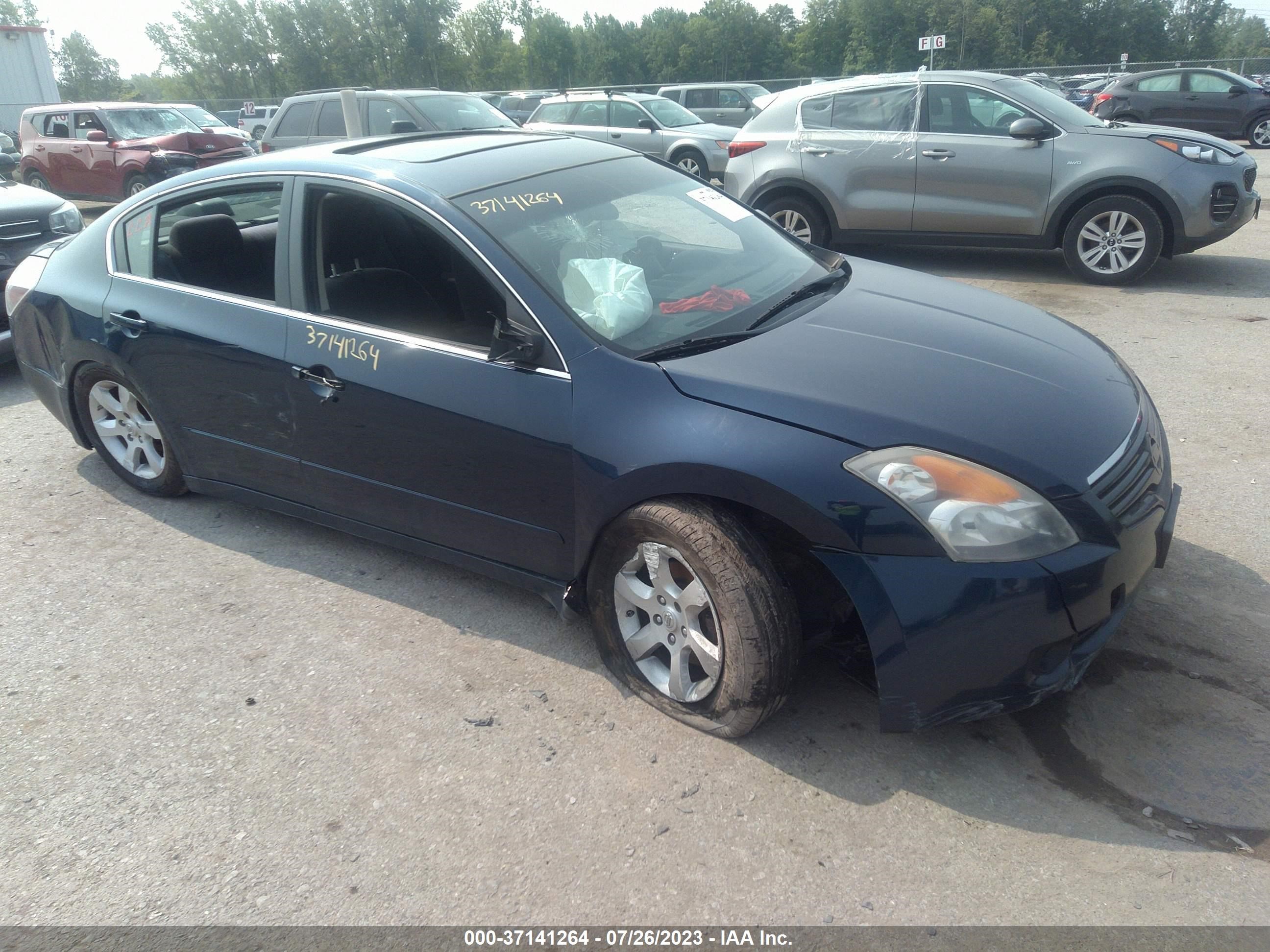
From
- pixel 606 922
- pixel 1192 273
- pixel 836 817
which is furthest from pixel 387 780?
pixel 1192 273

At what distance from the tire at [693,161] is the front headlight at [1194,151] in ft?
28.2

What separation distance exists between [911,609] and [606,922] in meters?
1.09

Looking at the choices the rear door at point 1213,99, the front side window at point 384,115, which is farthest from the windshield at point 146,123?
the rear door at point 1213,99

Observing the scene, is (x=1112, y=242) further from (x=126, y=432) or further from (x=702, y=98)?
(x=702, y=98)

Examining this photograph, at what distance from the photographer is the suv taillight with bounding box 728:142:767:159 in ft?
30.0

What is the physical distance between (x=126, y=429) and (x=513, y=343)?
2537mm

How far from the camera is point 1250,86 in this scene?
61.2 feet

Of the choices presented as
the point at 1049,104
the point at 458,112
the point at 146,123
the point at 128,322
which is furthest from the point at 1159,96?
the point at 128,322

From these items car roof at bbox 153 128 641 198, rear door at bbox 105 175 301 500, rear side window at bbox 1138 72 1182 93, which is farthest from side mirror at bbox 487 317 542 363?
rear side window at bbox 1138 72 1182 93

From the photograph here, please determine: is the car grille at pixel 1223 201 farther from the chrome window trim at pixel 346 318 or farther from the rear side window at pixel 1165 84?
the rear side window at pixel 1165 84

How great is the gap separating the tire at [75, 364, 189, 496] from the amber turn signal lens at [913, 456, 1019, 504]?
3370 mm

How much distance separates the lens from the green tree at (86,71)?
68.1 metres

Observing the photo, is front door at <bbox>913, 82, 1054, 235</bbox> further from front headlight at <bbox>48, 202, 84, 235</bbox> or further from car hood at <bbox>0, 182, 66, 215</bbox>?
car hood at <bbox>0, 182, 66, 215</bbox>

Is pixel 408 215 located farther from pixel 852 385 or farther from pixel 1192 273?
pixel 1192 273
